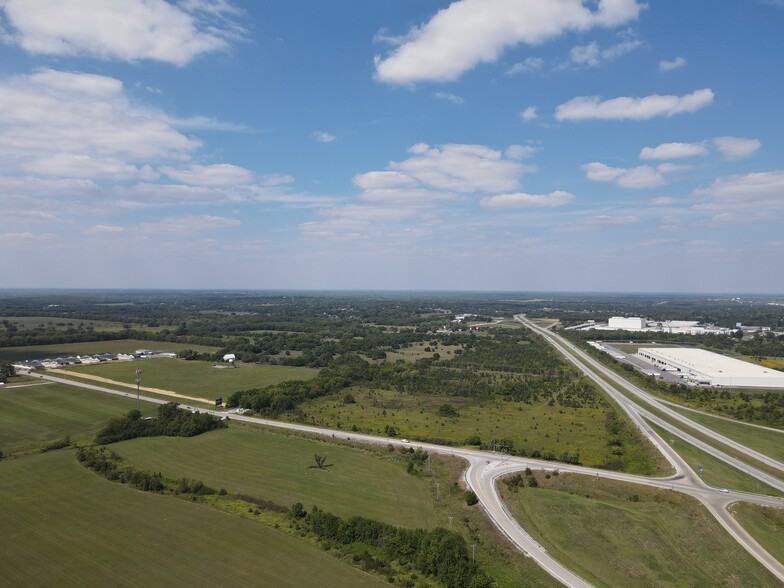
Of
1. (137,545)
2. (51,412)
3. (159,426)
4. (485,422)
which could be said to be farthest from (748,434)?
(51,412)

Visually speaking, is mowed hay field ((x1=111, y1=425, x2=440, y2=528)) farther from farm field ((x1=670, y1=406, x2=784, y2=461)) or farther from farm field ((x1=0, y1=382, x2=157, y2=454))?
farm field ((x1=670, y1=406, x2=784, y2=461))

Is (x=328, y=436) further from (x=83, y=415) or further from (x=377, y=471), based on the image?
(x=83, y=415)

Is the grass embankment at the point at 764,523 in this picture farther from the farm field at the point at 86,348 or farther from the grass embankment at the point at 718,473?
the farm field at the point at 86,348

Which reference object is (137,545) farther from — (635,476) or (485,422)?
(485,422)

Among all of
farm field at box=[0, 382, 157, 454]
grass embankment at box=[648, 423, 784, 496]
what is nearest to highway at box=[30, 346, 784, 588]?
grass embankment at box=[648, 423, 784, 496]

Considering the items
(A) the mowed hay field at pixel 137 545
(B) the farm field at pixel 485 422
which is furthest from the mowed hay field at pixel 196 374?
(A) the mowed hay field at pixel 137 545

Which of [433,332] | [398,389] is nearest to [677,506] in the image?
[398,389]
